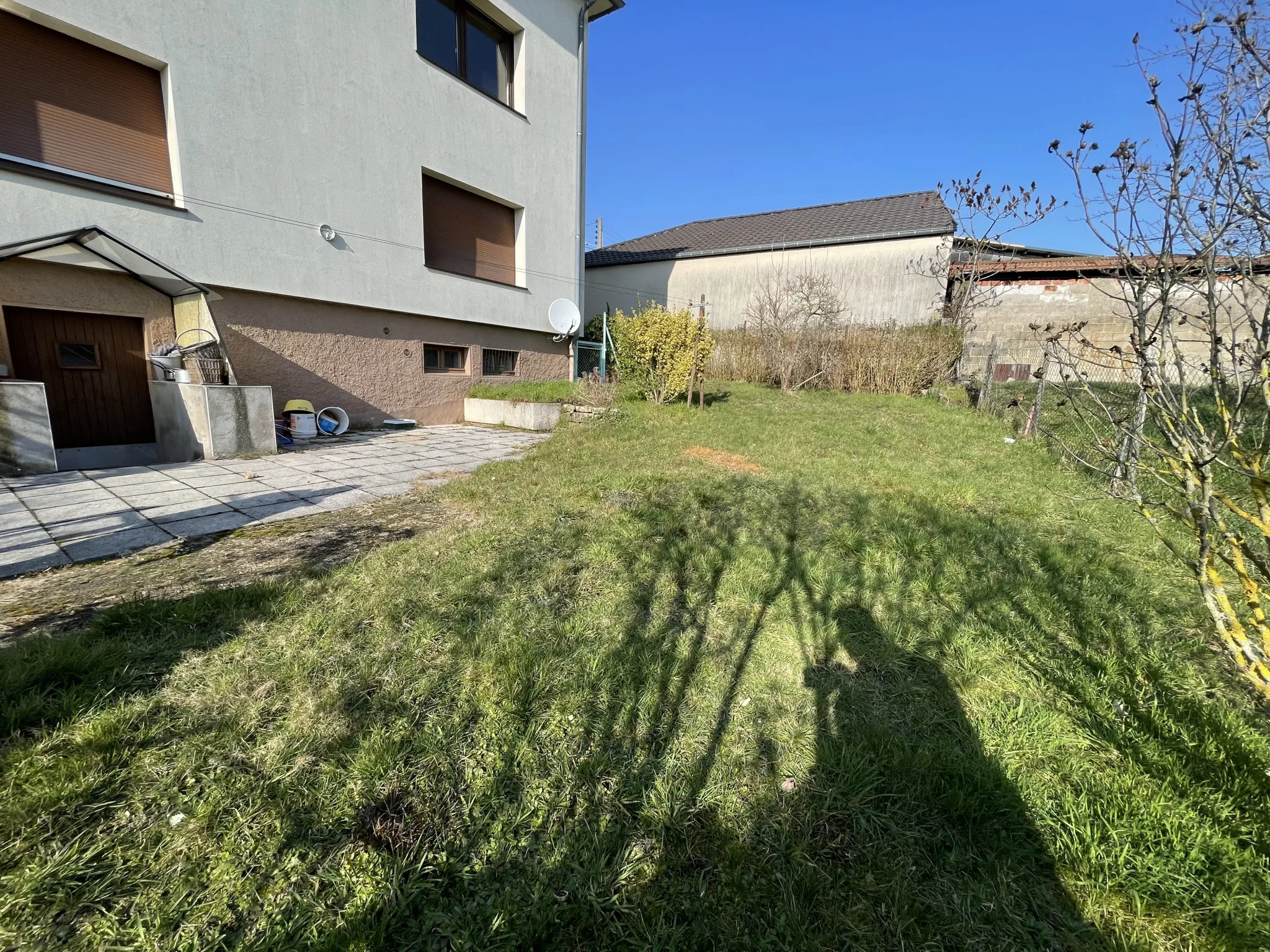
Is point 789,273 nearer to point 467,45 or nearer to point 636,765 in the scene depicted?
point 467,45

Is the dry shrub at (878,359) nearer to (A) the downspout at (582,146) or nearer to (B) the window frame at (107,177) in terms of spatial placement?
(A) the downspout at (582,146)

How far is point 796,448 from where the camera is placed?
686 cm

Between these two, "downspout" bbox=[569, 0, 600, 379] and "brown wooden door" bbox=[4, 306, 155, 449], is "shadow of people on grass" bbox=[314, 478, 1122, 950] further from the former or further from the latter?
"downspout" bbox=[569, 0, 600, 379]

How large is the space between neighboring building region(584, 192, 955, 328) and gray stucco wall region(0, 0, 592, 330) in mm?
9902

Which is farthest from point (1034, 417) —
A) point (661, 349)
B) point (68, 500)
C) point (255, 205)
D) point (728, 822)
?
point (255, 205)

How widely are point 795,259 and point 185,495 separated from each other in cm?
1876

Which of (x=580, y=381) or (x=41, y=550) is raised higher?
(x=580, y=381)

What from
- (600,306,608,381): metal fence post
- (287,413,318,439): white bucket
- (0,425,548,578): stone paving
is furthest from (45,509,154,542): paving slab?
(600,306,608,381): metal fence post

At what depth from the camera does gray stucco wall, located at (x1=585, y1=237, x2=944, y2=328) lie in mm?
16469

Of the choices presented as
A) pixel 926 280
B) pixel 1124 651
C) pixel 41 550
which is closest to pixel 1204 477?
pixel 1124 651

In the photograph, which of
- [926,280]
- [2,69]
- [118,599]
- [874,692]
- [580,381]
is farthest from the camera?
[926,280]

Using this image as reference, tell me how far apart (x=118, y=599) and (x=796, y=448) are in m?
6.51

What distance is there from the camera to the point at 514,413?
10102 millimetres

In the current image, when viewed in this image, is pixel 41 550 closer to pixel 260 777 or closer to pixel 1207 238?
pixel 260 777
